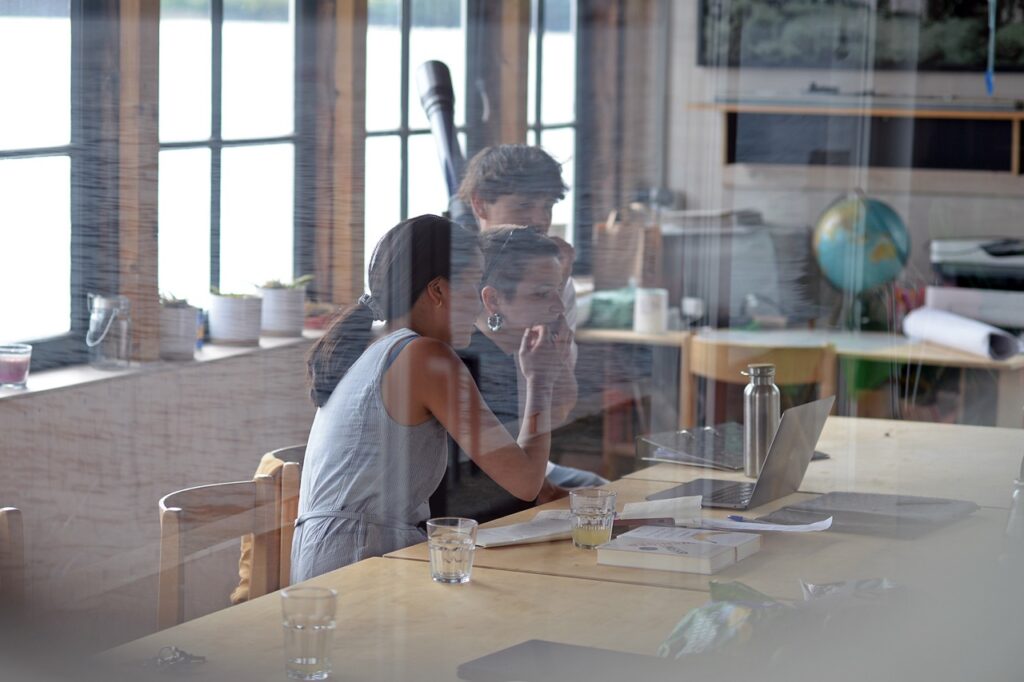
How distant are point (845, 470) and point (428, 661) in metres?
0.65

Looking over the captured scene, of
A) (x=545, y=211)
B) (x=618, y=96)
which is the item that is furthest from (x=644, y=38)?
(x=545, y=211)

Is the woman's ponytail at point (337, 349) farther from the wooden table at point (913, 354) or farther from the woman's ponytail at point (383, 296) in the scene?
the wooden table at point (913, 354)

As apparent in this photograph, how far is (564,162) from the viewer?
125 centimetres

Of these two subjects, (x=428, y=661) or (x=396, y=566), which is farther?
(x=396, y=566)

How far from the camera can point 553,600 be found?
949mm

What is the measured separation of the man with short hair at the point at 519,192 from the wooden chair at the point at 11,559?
0.43 meters

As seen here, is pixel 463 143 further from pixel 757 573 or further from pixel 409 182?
pixel 757 573

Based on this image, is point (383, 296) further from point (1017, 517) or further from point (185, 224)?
point (1017, 517)

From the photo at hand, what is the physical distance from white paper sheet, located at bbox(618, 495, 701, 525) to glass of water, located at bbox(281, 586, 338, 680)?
1.29 feet

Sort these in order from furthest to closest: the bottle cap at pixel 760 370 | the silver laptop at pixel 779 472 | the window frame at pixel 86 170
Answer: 1. the bottle cap at pixel 760 370
2. the silver laptop at pixel 779 472
3. the window frame at pixel 86 170

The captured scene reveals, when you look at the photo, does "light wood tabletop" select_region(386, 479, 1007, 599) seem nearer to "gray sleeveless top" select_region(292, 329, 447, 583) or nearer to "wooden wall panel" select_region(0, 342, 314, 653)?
"gray sleeveless top" select_region(292, 329, 447, 583)

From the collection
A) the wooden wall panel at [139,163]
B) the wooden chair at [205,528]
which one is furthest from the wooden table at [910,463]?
the wooden wall panel at [139,163]

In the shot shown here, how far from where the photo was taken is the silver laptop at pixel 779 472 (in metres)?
1.21

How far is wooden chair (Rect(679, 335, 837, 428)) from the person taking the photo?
1.27 metres
